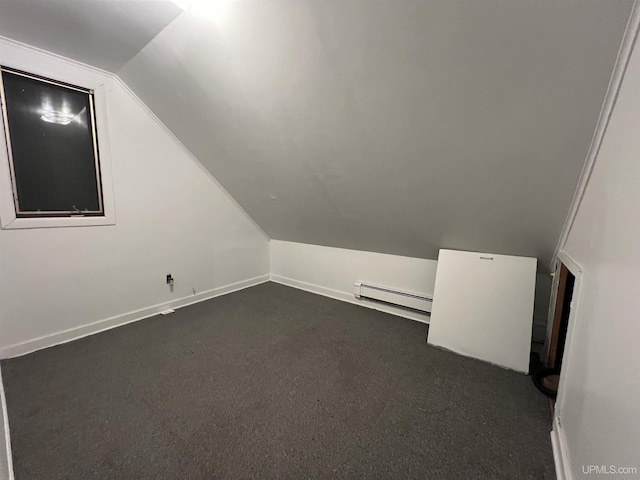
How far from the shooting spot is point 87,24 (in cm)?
155

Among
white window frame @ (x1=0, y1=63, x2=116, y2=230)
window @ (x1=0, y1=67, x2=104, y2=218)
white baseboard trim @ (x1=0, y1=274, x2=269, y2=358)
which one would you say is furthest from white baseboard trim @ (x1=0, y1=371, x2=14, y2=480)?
window @ (x1=0, y1=67, x2=104, y2=218)

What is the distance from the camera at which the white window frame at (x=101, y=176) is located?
1.75m

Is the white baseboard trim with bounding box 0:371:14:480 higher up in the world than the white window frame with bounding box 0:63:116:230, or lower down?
lower down

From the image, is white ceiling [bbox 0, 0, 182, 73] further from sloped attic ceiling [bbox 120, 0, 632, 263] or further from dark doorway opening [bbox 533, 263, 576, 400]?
dark doorway opening [bbox 533, 263, 576, 400]

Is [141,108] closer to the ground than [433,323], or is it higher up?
higher up

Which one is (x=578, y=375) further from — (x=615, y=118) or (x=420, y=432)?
(x=615, y=118)

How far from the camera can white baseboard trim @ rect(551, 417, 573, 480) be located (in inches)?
41.7

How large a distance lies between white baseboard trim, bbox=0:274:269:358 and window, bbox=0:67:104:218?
3.10 ft

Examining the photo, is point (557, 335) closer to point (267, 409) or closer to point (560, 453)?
point (560, 453)

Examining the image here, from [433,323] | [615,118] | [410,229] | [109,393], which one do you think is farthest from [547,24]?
[109,393]

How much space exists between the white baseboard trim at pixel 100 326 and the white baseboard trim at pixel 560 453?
10.2 feet

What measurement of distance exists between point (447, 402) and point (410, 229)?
4.24 ft

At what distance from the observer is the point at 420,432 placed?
1.33 m

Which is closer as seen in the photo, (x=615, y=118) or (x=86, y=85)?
(x=615, y=118)
